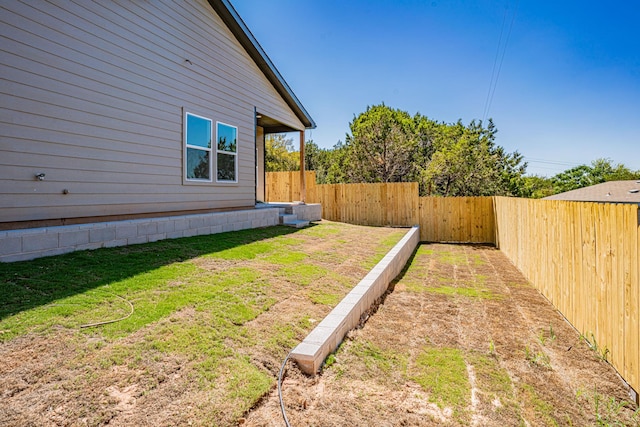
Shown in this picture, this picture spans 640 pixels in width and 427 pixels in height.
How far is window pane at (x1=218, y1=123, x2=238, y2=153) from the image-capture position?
8344 millimetres

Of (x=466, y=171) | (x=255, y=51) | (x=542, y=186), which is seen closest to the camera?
(x=255, y=51)

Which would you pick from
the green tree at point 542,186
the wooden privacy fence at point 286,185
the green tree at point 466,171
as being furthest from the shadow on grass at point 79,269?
the green tree at point 542,186

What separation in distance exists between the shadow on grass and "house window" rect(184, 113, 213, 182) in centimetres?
203

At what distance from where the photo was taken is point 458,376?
2938mm

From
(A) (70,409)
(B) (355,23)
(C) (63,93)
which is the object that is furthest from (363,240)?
(B) (355,23)

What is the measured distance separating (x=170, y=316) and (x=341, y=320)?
1.60 m

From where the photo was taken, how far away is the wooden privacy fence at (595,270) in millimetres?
2822

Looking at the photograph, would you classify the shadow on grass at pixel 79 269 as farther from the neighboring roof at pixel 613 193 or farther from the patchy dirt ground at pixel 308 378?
the neighboring roof at pixel 613 193

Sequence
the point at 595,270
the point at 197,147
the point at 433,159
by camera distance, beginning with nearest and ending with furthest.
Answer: the point at 595,270, the point at 197,147, the point at 433,159

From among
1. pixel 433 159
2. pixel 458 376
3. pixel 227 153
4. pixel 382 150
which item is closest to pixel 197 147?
pixel 227 153

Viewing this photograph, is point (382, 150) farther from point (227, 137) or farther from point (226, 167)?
point (226, 167)

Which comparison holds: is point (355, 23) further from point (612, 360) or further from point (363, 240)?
point (612, 360)

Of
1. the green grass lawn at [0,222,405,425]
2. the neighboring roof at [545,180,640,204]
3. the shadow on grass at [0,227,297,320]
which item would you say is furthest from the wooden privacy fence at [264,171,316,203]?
the neighboring roof at [545,180,640,204]

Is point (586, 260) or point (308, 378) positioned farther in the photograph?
point (586, 260)
